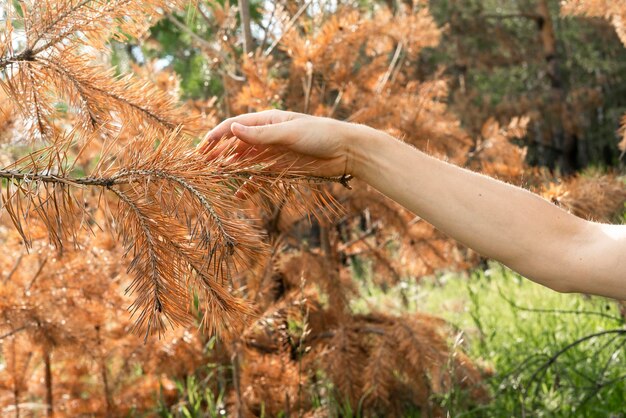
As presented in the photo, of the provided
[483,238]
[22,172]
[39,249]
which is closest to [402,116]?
[39,249]

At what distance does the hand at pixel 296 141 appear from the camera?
1.05m

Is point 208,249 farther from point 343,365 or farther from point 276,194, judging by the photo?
point 343,365

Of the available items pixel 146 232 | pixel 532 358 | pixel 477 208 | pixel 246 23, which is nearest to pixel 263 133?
pixel 146 232

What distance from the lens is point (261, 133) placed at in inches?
41.1

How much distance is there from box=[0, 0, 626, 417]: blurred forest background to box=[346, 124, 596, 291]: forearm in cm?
9

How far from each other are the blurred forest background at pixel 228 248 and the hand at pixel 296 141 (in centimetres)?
4

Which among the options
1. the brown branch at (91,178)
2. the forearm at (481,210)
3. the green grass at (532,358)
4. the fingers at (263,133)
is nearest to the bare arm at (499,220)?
the forearm at (481,210)

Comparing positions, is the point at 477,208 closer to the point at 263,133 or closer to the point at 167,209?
the point at 263,133

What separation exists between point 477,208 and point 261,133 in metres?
0.35

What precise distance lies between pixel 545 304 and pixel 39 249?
10.4ft

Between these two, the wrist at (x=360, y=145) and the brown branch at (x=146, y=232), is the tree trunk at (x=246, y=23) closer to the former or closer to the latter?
the wrist at (x=360, y=145)

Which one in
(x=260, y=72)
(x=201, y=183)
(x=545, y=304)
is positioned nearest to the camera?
(x=201, y=183)

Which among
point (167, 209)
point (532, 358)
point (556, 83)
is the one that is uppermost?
point (556, 83)

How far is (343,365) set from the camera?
2461 millimetres
